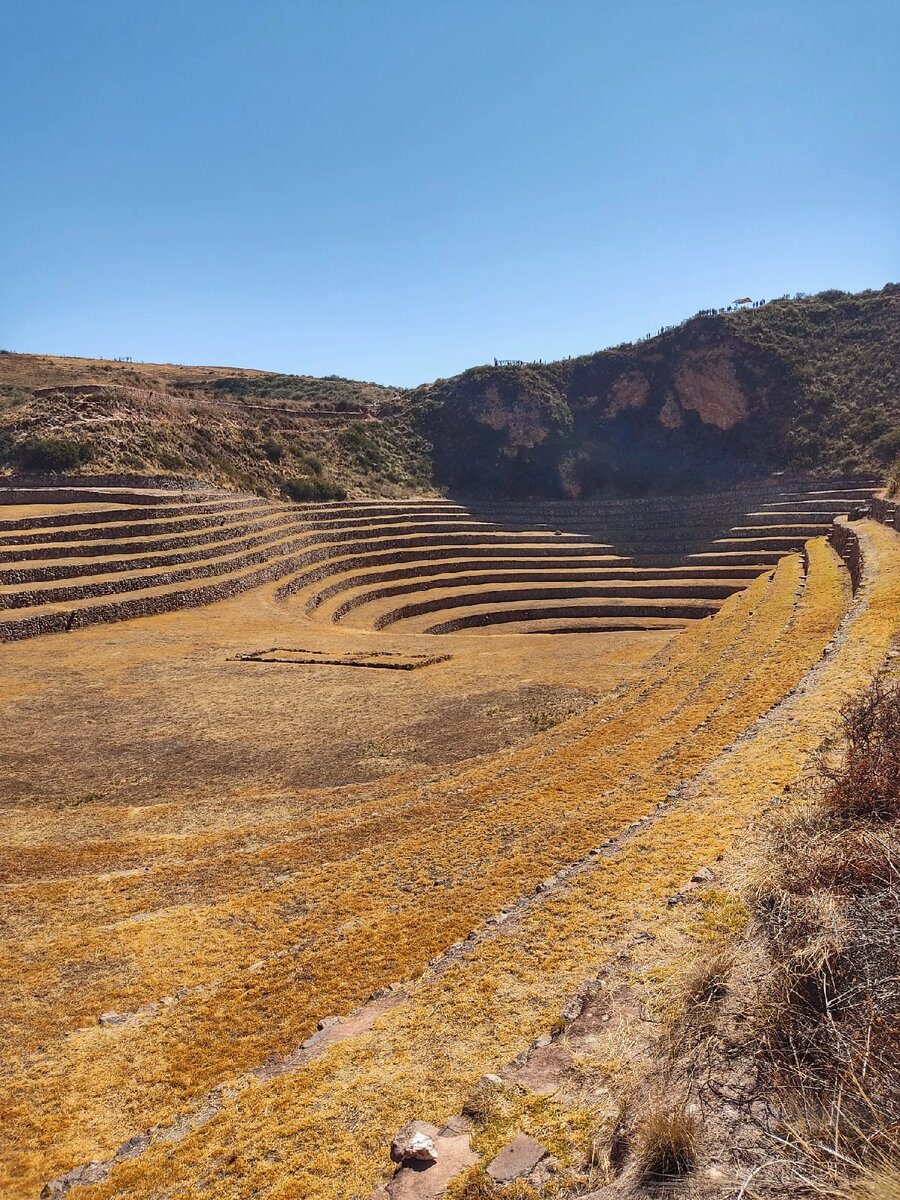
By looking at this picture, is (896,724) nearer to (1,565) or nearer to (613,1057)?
(613,1057)

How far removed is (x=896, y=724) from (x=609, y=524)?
35.2 metres

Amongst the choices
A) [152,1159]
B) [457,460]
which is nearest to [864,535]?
[152,1159]

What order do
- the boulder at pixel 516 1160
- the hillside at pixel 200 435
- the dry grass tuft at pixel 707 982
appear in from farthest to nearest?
the hillside at pixel 200 435 → the dry grass tuft at pixel 707 982 → the boulder at pixel 516 1160

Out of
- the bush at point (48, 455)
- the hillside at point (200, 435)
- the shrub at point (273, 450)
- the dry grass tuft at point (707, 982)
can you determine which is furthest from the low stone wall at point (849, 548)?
the bush at point (48, 455)

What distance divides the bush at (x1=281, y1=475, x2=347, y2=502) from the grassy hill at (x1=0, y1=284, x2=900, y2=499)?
139 millimetres

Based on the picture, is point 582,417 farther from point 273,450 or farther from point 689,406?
point 273,450

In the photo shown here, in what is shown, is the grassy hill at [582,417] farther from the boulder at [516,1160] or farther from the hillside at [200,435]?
the boulder at [516,1160]

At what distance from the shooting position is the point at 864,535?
2325 centimetres

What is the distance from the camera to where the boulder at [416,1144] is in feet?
12.1

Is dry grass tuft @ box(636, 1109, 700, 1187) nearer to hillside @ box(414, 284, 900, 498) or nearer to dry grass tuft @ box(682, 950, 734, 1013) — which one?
dry grass tuft @ box(682, 950, 734, 1013)

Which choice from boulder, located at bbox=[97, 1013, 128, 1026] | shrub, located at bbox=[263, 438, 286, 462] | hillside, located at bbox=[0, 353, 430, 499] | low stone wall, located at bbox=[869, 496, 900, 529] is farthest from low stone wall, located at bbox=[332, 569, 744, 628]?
boulder, located at bbox=[97, 1013, 128, 1026]

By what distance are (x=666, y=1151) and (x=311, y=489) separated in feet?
138

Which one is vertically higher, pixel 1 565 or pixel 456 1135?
pixel 1 565

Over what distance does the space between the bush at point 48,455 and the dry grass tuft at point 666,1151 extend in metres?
36.6
